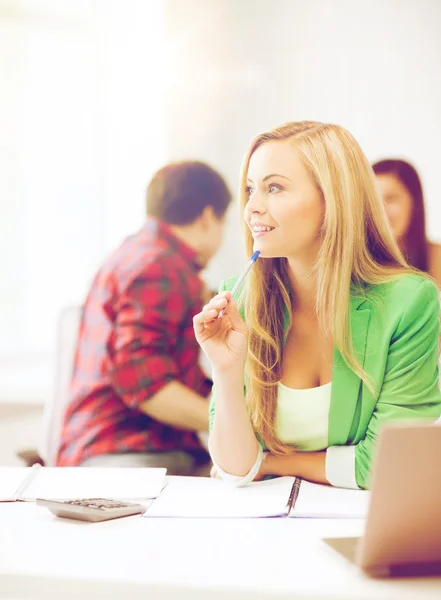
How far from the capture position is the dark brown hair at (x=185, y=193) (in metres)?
2.56

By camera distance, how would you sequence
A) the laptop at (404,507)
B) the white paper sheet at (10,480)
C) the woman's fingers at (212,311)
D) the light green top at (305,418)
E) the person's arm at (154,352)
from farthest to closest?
1. the person's arm at (154,352)
2. the light green top at (305,418)
3. the woman's fingers at (212,311)
4. the white paper sheet at (10,480)
5. the laptop at (404,507)

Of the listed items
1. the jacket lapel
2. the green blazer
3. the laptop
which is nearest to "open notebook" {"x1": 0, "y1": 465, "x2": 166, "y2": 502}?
the green blazer

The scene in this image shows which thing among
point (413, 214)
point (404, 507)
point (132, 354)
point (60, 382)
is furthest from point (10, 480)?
point (413, 214)

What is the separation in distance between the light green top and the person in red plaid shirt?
36.5 inches

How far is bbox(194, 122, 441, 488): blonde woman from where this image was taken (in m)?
1.40

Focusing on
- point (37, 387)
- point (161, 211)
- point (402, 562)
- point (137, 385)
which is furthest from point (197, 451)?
point (402, 562)

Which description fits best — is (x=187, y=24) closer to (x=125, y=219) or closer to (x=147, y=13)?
(x=147, y=13)

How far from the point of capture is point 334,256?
1507mm

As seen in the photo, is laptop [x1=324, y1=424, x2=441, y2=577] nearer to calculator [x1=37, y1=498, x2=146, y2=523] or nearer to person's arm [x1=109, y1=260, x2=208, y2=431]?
calculator [x1=37, y1=498, x2=146, y2=523]

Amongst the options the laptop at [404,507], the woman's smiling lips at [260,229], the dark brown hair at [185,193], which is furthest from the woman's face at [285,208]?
the dark brown hair at [185,193]

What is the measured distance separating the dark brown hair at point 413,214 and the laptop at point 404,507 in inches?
63.6

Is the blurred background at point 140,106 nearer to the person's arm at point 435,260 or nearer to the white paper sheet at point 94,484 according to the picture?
the person's arm at point 435,260

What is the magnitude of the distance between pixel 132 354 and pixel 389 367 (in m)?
1.10

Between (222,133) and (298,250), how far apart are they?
113cm
